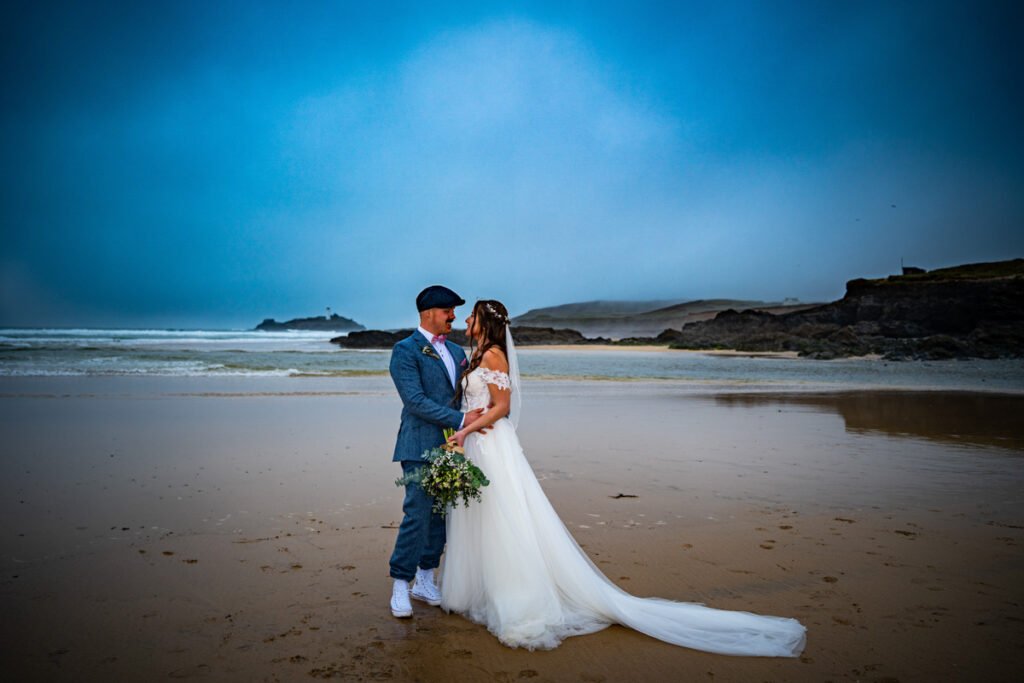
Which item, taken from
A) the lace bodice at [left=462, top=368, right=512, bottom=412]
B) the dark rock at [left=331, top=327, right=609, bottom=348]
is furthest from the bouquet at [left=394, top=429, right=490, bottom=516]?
the dark rock at [left=331, top=327, right=609, bottom=348]

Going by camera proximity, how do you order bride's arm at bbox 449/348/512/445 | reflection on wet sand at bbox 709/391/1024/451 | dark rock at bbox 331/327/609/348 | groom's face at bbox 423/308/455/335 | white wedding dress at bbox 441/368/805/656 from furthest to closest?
1. dark rock at bbox 331/327/609/348
2. reflection on wet sand at bbox 709/391/1024/451
3. groom's face at bbox 423/308/455/335
4. bride's arm at bbox 449/348/512/445
5. white wedding dress at bbox 441/368/805/656

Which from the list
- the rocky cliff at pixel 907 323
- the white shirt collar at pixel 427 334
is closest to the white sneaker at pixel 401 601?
the white shirt collar at pixel 427 334

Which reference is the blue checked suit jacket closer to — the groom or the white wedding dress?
the groom

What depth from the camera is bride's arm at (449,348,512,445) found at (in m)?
3.99

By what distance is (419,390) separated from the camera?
4039 millimetres

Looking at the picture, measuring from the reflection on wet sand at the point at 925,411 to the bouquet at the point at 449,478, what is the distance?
9.01 m

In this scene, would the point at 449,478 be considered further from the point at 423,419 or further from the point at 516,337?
the point at 516,337

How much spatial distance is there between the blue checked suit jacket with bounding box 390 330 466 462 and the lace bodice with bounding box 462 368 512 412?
12 cm

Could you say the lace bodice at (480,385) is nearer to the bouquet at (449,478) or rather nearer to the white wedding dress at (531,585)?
the white wedding dress at (531,585)

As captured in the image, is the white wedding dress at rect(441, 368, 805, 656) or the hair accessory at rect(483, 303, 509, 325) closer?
the white wedding dress at rect(441, 368, 805, 656)

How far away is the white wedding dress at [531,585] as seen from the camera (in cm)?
357

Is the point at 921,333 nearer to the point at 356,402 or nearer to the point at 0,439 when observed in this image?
the point at 356,402

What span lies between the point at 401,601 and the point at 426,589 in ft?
1.06

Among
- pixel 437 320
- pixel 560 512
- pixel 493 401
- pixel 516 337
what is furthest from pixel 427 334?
pixel 516 337
